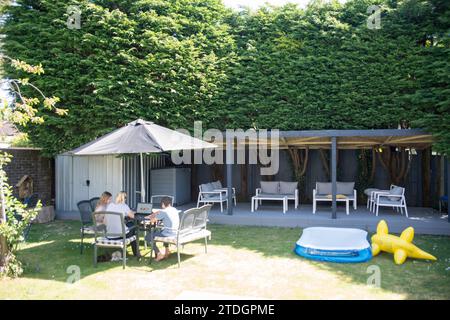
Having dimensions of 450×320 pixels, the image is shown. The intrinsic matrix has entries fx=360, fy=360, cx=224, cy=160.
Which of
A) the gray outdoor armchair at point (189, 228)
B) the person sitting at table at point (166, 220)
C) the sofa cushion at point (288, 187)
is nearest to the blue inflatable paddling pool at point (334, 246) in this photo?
the gray outdoor armchair at point (189, 228)

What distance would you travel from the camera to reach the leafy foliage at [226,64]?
35.1 feet

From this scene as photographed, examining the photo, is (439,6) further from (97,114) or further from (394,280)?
(97,114)

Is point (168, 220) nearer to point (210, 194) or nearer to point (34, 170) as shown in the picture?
point (210, 194)

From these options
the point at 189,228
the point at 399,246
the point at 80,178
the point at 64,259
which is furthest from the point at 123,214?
the point at 80,178

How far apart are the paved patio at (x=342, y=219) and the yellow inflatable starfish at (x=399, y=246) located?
2077 mm

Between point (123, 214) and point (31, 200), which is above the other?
point (123, 214)

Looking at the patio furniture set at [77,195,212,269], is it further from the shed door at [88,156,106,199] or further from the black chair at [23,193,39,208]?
the shed door at [88,156,106,199]

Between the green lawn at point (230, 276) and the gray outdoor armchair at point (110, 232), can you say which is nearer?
the green lawn at point (230, 276)

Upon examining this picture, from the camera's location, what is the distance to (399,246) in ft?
20.7

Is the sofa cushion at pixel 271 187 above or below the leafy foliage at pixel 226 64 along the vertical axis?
below

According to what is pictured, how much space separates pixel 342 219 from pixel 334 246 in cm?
232

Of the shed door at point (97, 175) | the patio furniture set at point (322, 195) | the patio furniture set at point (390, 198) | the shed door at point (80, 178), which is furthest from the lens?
the shed door at point (80, 178)

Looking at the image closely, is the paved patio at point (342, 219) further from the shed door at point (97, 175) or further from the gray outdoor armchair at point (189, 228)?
the shed door at point (97, 175)

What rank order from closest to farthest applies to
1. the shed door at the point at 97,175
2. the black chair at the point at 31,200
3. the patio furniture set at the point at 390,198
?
the black chair at the point at 31,200 → the patio furniture set at the point at 390,198 → the shed door at the point at 97,175
